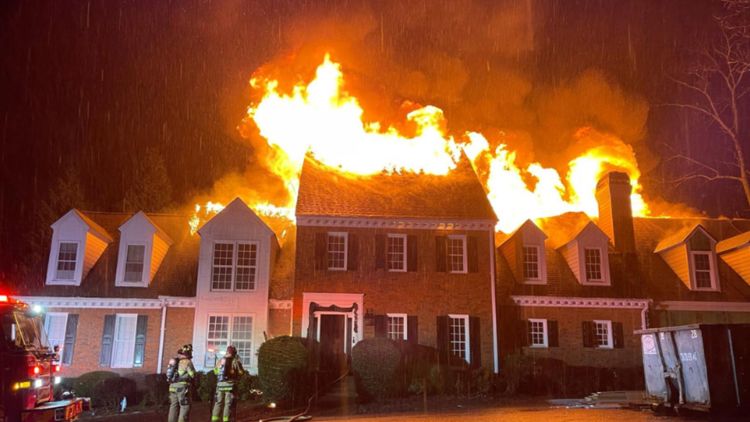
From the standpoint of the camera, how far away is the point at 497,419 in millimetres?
14797

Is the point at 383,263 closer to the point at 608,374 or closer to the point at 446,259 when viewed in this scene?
the point at 446,259

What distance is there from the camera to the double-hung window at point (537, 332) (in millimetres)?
24672

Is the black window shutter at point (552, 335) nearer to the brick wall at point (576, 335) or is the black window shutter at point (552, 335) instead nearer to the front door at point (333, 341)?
the brick wall at point (576, 335)

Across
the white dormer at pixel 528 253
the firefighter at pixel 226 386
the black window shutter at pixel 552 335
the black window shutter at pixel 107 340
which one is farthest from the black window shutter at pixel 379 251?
the firefighter at pixel 226 386

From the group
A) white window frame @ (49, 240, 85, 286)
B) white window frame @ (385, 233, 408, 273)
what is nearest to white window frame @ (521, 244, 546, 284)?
white window frame @ (385, 233, 408, 273)

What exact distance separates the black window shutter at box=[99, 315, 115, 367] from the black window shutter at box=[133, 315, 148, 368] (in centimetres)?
91

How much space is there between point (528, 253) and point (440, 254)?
458 centimetres

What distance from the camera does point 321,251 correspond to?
77.9 feet

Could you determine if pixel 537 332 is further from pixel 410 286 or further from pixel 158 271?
pixel 158 271

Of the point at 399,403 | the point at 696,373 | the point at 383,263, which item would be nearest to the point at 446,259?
the point at 383,263

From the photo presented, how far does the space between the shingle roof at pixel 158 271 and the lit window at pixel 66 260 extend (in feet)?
1.76

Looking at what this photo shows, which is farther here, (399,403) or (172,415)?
(399,403)

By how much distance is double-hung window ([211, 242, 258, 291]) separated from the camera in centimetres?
2419

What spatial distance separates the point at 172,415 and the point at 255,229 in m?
12.7
